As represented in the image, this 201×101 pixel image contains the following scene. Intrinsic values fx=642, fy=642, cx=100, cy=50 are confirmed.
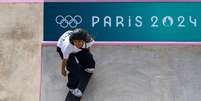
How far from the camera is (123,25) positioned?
28.5 ft

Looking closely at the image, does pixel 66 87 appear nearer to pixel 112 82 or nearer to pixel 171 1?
pixel 112 82

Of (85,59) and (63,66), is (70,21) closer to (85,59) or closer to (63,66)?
(85,59)

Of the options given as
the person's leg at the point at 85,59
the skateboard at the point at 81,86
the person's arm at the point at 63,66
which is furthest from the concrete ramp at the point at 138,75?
the person's arm at the point at 63,66

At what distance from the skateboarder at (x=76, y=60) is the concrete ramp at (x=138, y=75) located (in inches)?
6.9

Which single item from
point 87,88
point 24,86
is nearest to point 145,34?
point 87,88

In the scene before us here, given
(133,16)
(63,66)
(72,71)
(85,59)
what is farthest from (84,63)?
(133,16)

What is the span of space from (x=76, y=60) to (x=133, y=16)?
1051 millimetres

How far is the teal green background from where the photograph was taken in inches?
340

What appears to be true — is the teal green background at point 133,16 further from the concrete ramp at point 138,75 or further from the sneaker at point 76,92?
the sneaker at point 76,92

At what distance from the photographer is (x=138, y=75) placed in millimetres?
8516

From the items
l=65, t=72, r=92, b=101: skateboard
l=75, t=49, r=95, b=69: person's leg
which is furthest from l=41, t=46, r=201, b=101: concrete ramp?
l=75, t=49, r=95, b=69: person's leg

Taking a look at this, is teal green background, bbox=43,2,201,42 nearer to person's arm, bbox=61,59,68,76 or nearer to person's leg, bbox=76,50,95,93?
person's leg, bbox=76,50,95,93

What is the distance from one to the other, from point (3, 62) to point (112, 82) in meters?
1.54

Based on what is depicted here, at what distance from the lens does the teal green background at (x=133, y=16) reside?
862cm
